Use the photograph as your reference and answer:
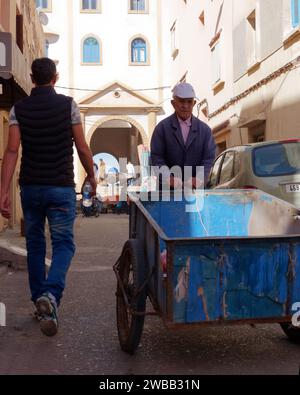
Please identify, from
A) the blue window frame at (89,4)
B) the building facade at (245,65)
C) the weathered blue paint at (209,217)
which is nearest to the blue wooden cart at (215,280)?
the weathered blue paint at (209,217)

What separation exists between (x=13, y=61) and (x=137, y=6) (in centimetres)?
2868

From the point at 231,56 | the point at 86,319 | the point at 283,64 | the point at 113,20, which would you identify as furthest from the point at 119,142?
the point at 86,319

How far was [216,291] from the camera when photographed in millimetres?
3523

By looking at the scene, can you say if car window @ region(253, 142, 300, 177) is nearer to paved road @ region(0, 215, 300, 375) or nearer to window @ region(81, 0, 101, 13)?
paved road @ region(0, 215, 300, 375)

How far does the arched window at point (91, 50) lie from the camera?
113 ft

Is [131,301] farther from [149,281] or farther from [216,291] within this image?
[216,291]

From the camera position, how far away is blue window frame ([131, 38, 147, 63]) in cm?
3509

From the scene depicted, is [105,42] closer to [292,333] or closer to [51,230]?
[51,230]

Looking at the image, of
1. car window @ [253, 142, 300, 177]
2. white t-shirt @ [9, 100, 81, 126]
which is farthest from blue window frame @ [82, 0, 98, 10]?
white t-shirt @ [9, 100, 81, 126]

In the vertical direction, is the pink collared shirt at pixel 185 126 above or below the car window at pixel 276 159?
above

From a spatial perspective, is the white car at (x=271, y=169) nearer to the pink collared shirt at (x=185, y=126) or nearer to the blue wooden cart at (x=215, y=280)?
the pink collared shirt at (x=185, y=126)

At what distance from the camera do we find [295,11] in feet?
43.7

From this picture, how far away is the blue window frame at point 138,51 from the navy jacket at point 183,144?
99.6 ft

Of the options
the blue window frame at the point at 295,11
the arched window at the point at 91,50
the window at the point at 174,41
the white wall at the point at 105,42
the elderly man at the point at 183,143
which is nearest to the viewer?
the elderly man at the point at 183,143
